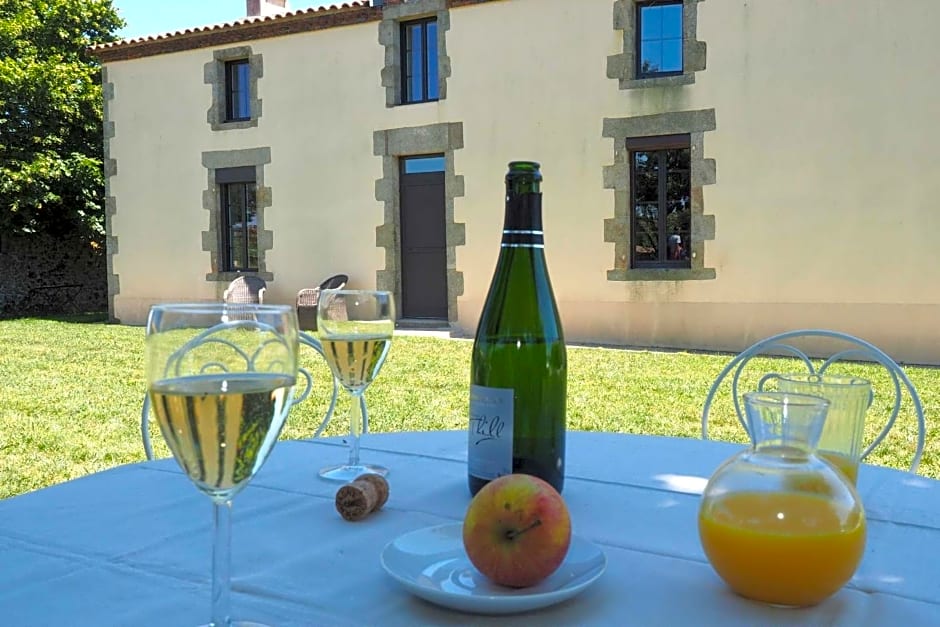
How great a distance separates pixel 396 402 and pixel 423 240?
5.58 meters

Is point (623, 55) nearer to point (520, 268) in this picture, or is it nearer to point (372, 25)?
point (372, 25)

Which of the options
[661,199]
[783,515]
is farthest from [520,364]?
[661,199]

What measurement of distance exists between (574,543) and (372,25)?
10.8 metres

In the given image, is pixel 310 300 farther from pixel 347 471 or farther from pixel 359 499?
pixel 359 499

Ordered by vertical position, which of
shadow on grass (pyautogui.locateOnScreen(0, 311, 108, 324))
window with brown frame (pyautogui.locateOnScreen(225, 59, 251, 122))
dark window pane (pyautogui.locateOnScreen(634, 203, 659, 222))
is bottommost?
shadow on grass (pyautogui.locateOnScreen(0, 311, 108, 324))

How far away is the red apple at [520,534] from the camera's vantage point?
835mm

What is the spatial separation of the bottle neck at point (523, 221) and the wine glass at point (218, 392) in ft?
1.81

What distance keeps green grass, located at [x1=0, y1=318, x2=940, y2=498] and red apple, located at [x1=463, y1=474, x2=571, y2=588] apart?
3505 mm

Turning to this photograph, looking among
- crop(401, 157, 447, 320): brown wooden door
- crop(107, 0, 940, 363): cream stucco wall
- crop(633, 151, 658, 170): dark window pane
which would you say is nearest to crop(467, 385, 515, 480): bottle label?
crop(107, 0, 940, 363): cream stucco wall

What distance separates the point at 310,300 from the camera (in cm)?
1055

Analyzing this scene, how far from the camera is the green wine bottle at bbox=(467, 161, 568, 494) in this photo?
45.6 inches

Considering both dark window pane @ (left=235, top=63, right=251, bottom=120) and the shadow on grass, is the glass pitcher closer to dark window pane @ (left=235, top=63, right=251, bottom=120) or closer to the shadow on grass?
dark window pane @ (left=235, top=63, right=251, bottom=120)

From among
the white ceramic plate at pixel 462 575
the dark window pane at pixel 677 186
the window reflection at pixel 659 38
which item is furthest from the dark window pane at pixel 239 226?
A: the white ceramic plate at pixel 462 575

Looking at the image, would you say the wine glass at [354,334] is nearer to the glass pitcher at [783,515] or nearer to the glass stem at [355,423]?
the glass stem at [355,423]
